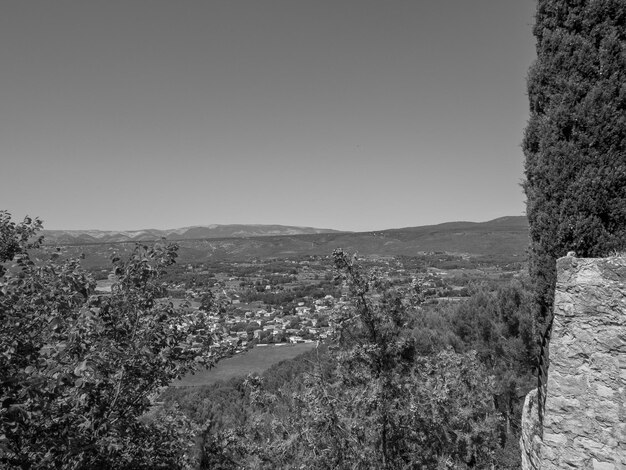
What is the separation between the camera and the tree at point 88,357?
13.0ft

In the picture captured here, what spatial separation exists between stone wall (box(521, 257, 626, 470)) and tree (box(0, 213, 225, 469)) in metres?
4.47

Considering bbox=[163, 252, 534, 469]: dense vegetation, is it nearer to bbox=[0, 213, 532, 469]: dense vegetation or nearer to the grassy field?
bbox=[0, 213, 532, 469]: dense vegetation

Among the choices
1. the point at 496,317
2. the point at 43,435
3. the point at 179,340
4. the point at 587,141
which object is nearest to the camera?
the point at 43,435

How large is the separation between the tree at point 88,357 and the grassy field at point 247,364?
23521 millimetres

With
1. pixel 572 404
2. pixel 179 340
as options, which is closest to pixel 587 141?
pixel 572 404

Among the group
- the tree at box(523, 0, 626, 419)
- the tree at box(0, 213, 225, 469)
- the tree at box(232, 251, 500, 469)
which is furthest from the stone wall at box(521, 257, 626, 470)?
the tree at box(0, 213, 225, 469)

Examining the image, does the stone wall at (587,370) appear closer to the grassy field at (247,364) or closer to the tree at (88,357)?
the tree at (88,357)

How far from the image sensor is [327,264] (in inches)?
277

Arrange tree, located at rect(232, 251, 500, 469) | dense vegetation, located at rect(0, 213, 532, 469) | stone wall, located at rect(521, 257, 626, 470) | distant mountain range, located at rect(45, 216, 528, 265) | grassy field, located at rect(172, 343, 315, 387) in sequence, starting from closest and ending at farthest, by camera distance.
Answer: stone wall, located at rect(521, 257, 626, 470)
dense vegetation, located at rect(0, 213, 532, 469)
tree, located at rect(232, 251, 500, 469)
grassy field, located at rect(172, 343, 315, 387)
distant mountain range, located at rect(45, 216, 528, 265)

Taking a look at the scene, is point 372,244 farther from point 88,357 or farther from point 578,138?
point 88,357

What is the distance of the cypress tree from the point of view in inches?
210

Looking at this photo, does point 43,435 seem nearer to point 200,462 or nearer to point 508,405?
point 200,462

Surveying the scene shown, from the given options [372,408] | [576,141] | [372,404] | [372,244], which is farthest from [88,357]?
[372,244]

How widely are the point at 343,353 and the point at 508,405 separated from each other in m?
9.17
